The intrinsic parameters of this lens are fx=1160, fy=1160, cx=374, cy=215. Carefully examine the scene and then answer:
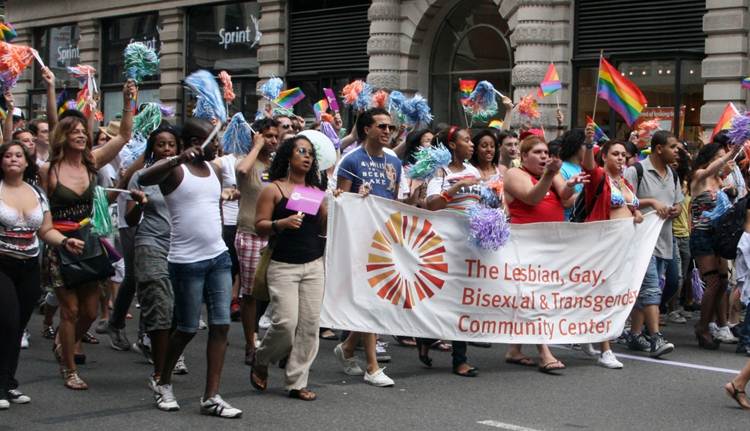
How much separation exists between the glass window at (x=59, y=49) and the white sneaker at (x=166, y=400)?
26.1 meters

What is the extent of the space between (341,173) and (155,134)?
4.79 ft

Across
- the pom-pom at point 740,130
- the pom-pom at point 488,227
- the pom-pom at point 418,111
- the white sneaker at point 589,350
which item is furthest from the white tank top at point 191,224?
the pom-pom at point 740,130

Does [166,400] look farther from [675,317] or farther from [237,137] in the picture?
[675,317]

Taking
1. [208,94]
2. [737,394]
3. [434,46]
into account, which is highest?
[434,46]

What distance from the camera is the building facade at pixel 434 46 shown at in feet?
62.0

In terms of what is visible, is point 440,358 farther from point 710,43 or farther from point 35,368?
point 710,43

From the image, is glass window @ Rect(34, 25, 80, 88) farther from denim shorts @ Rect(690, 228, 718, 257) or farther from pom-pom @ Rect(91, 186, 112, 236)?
pom-pom @ Rect(91, 186, 112, 236)

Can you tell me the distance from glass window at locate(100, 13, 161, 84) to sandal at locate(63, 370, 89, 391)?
73.5 feet

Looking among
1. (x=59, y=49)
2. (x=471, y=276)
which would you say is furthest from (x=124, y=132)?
(x=59, y=49)

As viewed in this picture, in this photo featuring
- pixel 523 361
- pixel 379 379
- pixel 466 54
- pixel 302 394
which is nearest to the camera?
pixel 302 394

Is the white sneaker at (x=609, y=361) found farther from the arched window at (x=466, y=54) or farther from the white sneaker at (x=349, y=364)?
the arched window at (x=466, y=54)

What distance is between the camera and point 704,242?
10.8m

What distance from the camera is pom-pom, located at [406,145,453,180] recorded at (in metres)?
8.39

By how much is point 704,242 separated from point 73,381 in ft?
19.6
